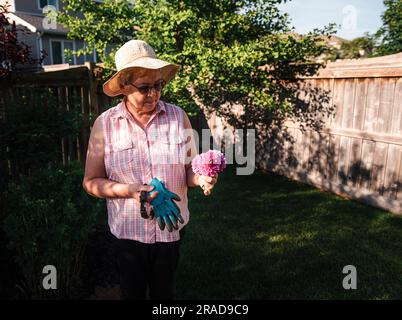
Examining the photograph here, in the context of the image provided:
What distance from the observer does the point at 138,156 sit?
2094 mm

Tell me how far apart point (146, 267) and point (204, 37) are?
4902 millimetres

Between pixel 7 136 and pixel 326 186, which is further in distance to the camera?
pixel 326 186

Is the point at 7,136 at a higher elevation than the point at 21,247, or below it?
higher

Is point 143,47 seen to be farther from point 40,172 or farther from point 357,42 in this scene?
point 357,42

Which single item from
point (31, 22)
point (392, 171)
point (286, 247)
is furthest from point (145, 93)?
point (31, 22)

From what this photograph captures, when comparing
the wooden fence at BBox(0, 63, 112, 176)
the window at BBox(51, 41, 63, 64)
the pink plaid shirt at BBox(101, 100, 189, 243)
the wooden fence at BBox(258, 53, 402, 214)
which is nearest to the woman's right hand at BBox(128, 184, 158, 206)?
the pink plaid shirt at BBox(101, 100, 189, 243)

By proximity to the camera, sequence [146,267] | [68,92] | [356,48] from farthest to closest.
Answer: [356,48] → [68,92] → [146,267]

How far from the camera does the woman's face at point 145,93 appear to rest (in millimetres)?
2098

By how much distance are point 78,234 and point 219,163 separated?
163cm

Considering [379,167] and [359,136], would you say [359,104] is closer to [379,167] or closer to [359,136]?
[359,136]

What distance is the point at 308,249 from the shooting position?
14.7 feet

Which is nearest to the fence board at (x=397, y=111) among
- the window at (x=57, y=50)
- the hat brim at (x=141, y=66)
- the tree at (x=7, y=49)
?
the hat brim at (x=141, y=66)

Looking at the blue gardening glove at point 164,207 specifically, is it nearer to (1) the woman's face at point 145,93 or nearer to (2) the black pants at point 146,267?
(2) the black pants at point 146,267
